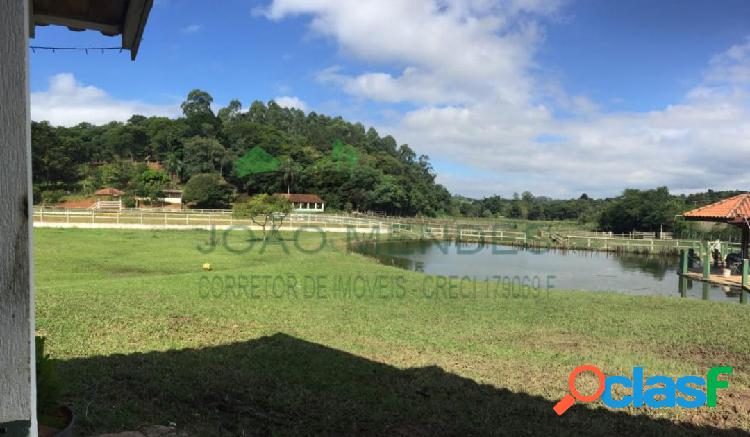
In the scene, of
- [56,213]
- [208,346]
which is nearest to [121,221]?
[56,213]

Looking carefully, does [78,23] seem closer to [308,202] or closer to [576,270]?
[576,270]

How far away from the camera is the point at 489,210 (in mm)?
118188

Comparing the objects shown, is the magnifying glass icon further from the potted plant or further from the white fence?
the white fence

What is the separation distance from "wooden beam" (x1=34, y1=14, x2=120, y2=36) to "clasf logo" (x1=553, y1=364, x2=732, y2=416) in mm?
4726

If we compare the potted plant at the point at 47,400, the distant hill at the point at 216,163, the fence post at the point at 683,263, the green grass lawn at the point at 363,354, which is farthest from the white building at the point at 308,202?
the potted plant at the point at 47,400

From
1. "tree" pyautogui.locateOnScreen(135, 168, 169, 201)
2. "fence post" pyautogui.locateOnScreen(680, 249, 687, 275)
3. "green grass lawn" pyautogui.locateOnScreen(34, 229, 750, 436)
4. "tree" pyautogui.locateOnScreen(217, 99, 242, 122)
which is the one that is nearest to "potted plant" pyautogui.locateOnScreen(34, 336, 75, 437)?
"green grass lawn" pyautogui.locateOnScreen(34, 229, 750, 436)

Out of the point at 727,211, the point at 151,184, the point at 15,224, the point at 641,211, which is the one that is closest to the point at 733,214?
the point at 727,211

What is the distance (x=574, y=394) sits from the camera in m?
4.94

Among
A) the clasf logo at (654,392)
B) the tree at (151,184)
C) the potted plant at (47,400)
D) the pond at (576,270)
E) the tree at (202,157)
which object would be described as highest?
the tree at (202,157)

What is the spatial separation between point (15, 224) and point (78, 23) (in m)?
2.00

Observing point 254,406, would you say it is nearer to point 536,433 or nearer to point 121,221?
point 536,433

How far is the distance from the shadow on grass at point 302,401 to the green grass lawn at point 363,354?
2 cm

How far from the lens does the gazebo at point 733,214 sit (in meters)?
16.4

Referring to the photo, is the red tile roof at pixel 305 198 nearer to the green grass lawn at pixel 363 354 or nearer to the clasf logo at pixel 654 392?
the green grass lawn at pixel 363 354
